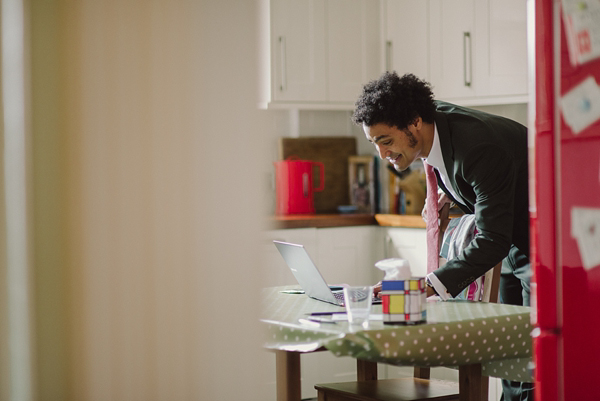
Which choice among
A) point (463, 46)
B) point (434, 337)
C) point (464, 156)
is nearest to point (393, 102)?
point (464, 156)

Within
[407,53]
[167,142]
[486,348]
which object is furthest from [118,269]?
[407,53]

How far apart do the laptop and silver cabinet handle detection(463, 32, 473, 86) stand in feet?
6.04

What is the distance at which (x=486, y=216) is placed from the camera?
1.95 m

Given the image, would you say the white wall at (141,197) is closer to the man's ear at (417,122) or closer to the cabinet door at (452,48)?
the man's ear at (417,122)

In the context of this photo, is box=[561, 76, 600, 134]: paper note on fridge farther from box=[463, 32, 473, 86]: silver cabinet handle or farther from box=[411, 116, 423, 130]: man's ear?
box=[463, 32, 473, 86]: silver cabinet handle

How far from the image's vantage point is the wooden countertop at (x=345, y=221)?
139 inches

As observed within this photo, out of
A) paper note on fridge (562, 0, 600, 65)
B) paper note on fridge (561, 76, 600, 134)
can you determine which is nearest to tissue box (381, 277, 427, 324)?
paper note on fridge (561, 76, 600, 134)

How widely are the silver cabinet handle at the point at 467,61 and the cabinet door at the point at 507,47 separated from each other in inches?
3.9

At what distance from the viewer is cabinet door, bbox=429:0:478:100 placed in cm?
360

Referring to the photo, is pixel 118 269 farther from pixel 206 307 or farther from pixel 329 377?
pixel 329 377

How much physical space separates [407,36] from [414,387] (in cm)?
223

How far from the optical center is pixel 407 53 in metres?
3.83

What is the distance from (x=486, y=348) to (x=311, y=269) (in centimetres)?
48

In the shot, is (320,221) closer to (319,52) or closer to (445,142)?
(319,52)
